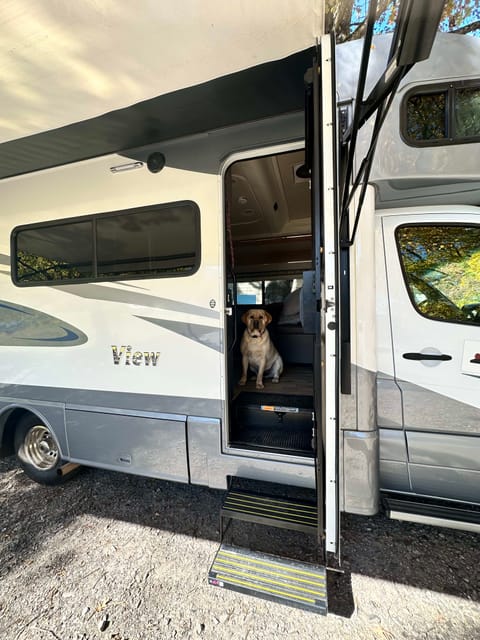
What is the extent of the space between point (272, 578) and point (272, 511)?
323 mm

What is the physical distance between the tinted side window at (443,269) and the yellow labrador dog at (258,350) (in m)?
1.58

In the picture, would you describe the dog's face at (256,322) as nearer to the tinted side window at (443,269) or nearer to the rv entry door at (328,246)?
the tinted side window at (443,269)

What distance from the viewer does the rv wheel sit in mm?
2818

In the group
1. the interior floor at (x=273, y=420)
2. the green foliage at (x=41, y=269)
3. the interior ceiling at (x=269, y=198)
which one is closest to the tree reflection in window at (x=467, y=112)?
the interior ceiling at (x=269, y=198)

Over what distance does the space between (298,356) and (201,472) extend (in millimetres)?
2416

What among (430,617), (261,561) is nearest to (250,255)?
(261,561)

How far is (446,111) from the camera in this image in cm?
171

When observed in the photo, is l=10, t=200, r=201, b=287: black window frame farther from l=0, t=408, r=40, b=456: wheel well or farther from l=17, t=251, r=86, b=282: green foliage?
l=0, t=408, r=40, b=456: wheel well

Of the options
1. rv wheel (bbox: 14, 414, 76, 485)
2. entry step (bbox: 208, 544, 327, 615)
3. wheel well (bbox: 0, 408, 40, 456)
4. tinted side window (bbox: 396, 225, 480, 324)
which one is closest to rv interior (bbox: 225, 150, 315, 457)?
entry step (bbox: 208, 544, 327, 615)

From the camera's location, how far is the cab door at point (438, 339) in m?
1.82

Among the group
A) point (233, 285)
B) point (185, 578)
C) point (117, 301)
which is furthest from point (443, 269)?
point (185, 578)

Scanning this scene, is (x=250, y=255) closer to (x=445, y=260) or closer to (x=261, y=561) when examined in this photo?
(x=445, y=260)

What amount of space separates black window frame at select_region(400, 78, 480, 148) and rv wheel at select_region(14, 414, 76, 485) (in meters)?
3.72

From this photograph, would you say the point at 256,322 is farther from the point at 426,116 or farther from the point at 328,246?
the point at 426,116
